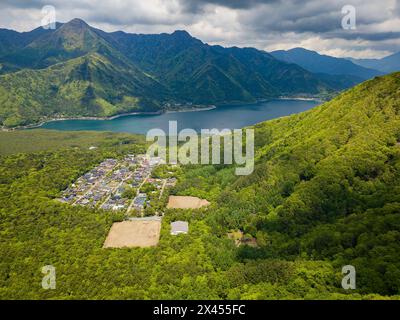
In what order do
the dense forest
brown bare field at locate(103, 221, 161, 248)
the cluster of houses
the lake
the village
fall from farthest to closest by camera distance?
1. the lake
2. the cluster of houses
3. the village
4. brown bare field at locate(103, 221, 161, 248)
5. the dense forest

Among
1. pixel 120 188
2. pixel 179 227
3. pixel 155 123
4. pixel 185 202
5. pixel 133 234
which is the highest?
pixel 155 123

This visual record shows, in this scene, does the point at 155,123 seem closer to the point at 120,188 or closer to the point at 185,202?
the point at 120,188

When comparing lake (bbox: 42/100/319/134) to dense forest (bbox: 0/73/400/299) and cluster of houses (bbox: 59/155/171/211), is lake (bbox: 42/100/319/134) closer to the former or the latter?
cluster of houses (bbox: 59/155/171/211)

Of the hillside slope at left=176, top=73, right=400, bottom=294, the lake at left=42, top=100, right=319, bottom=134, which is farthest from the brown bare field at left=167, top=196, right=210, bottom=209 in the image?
the lake at left=42, top=100, right=319, bottom=134

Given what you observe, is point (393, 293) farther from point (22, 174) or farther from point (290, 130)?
point (22, 174)

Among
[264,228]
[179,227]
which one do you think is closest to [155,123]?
[179,227]
